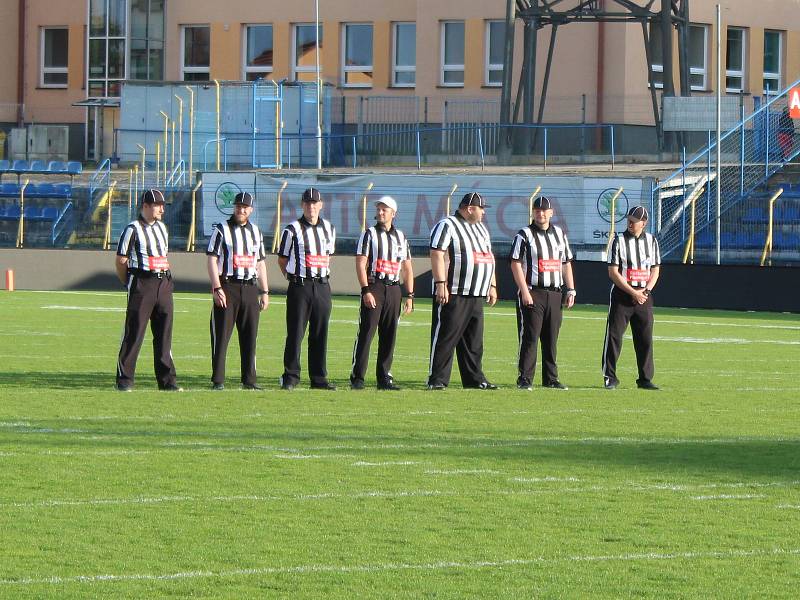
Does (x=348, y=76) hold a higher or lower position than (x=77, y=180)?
higher

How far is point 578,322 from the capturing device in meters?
26.2

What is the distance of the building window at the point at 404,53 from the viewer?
159 feet

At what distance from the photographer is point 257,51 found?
5059 cm

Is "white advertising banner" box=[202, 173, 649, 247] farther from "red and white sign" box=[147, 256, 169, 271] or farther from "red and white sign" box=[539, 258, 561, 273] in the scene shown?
"red and white sign" box=[147, 256, 169, 271]

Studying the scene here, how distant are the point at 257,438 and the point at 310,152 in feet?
115

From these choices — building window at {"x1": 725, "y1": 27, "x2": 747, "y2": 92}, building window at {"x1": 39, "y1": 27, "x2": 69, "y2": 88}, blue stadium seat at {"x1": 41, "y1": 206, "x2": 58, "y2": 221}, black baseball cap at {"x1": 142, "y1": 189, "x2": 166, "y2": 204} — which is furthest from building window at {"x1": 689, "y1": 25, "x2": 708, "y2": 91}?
black baseball cap at {"x1": 142, "y1": 189, "x2": 166, "y2": 204}

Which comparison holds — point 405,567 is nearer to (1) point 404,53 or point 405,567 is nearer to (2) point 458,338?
(2) point 458,338

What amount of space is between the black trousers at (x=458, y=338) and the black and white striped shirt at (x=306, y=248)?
111cm

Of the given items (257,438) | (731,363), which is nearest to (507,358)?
(731,363)

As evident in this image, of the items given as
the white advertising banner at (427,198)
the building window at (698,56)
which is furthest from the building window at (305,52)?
the white advertising banner at (427,198)

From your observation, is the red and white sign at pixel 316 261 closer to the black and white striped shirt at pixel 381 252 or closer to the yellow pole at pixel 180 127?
the black and white striped shirt at pixel 381 252

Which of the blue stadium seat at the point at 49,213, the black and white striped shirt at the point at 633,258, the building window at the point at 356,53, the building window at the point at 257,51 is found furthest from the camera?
the building window at the point at 257,51

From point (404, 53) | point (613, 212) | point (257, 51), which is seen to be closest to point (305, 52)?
point (257, 51)

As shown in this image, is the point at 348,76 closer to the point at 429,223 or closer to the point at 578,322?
the point at 429,223
